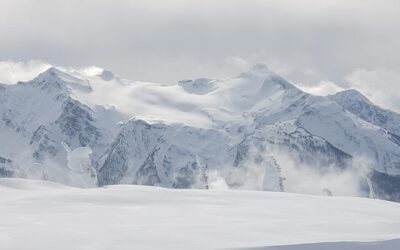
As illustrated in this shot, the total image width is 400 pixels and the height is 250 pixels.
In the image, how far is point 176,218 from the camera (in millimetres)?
32875

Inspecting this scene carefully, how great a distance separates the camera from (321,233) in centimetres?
2995

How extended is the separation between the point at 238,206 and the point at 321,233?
8974 mm

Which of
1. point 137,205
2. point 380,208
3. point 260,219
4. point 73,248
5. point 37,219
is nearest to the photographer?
point 73,248

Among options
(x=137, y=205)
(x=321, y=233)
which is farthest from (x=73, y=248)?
(x=137, y=205)

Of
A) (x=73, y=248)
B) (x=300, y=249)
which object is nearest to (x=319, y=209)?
(x=300, y=249)

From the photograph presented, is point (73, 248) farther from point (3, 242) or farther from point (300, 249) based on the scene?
point (300, 249)

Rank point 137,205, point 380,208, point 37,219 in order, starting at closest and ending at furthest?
point 37,219
point 137,205
point 380,208

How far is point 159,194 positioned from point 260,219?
357 inches

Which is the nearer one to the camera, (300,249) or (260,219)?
(300,249)

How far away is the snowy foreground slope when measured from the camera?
1051 inches

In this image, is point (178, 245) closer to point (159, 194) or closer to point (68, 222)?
point (68, 222)

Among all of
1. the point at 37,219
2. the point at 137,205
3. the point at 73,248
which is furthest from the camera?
the point at 137,205

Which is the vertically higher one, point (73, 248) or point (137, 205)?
point (137, 205)

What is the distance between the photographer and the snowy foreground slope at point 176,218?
87.6 feet
